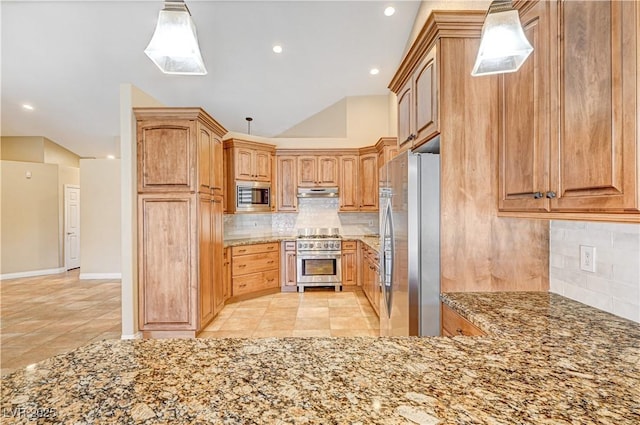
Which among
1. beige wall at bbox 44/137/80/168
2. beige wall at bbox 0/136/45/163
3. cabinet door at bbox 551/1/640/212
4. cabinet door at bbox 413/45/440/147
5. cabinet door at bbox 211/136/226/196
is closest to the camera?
cabinet door at bbox 551/1/640/212

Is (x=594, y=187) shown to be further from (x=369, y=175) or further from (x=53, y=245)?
(x=53, y=245)

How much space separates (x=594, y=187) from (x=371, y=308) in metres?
3.60

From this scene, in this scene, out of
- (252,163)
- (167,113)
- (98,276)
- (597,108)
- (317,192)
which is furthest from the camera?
(98,276)

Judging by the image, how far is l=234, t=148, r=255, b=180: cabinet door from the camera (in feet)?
16.4

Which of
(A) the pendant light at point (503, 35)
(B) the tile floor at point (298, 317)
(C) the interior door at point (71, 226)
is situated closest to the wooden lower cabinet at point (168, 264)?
(B) the tile floor at point (298, 317)

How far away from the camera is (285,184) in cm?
558

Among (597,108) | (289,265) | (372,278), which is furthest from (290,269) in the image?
(597,108)

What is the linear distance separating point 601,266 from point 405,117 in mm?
1580

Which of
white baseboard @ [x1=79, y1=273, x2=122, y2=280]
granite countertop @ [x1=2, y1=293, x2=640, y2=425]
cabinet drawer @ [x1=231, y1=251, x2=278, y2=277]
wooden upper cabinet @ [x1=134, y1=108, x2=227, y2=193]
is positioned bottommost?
white baseboard @ [x1=79, y1=273, x2=122, y2=280]

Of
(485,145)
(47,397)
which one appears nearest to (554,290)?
(485,145)

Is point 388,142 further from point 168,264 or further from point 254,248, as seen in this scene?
point 168,264

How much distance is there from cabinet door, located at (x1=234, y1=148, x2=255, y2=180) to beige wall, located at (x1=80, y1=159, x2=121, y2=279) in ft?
10.7

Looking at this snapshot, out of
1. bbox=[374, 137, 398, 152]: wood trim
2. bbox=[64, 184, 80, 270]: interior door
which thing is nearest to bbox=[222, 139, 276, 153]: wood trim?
bbox=[374, 137, 398, 152]: wood trim

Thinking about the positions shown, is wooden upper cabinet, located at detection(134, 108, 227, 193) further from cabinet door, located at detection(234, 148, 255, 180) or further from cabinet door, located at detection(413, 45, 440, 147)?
cabinet door, located at detection(413, 45, 440, 147)
